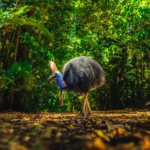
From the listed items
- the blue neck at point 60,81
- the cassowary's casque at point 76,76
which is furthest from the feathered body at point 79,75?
the blue neck at point 60,81

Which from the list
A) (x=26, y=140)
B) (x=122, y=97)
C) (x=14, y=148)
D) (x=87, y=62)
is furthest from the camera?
(x=122, y=97)

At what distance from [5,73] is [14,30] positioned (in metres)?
1.70

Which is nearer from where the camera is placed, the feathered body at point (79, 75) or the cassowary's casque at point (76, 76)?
the cassowary's casque at point (76, 76)

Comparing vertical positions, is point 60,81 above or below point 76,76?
below

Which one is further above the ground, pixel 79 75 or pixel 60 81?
pixel 79 75

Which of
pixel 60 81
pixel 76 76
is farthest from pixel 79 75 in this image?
pixel 60 81

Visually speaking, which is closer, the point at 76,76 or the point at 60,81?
the point at 60,81

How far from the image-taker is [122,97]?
1077 centimetres

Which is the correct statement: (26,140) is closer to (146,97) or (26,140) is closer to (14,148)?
(14,148)

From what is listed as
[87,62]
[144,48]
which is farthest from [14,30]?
[144,48]

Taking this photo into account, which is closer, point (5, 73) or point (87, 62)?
point (87, 62)

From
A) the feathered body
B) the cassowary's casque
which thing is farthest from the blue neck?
the feathered body

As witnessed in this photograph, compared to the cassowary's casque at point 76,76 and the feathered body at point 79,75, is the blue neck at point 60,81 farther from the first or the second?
the feathered body at point 79,75

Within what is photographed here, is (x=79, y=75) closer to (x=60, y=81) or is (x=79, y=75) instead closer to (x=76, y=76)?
(x=76, y=76)
